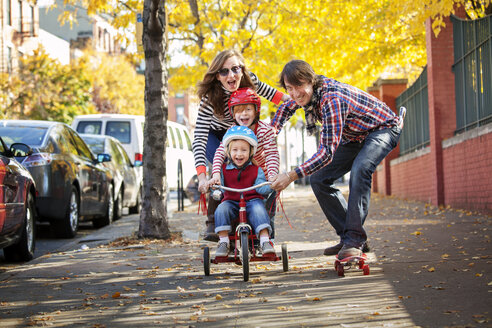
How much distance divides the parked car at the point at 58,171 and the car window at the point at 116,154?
3417 mm

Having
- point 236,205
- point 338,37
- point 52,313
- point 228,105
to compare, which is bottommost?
point 52,313

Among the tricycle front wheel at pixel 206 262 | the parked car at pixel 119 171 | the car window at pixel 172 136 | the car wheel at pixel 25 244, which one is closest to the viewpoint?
the tricycle front wheel at pixel 206 262

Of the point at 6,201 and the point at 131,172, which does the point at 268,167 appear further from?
the point at 131,172

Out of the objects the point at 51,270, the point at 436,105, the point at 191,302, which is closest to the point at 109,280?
the point at 51,270

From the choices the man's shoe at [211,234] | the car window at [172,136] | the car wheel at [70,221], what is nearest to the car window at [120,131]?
the car window at [172,136]

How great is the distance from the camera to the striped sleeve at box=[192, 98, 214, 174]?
259 inches

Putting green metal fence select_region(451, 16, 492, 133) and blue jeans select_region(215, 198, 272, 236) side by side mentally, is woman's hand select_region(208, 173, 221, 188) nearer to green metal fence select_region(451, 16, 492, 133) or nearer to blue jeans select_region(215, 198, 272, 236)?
blue jeans select_region(215, 198, 272, 236)

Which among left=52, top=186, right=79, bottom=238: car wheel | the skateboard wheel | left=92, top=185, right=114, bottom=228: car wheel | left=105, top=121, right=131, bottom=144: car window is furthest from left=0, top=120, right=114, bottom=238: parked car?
left=105, top=121, right=131, bottom=144: car window

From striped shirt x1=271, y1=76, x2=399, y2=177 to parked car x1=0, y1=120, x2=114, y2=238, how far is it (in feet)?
14.7

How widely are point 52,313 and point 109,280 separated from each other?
144 cm

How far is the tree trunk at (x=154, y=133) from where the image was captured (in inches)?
383

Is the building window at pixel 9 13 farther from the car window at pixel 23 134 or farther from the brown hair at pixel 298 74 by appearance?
the brown hair at pixel 298 74

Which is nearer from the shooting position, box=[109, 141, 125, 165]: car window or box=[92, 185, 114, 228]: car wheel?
box=[92, 185, 114, 228]: car wheel

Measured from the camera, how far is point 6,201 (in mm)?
7156
